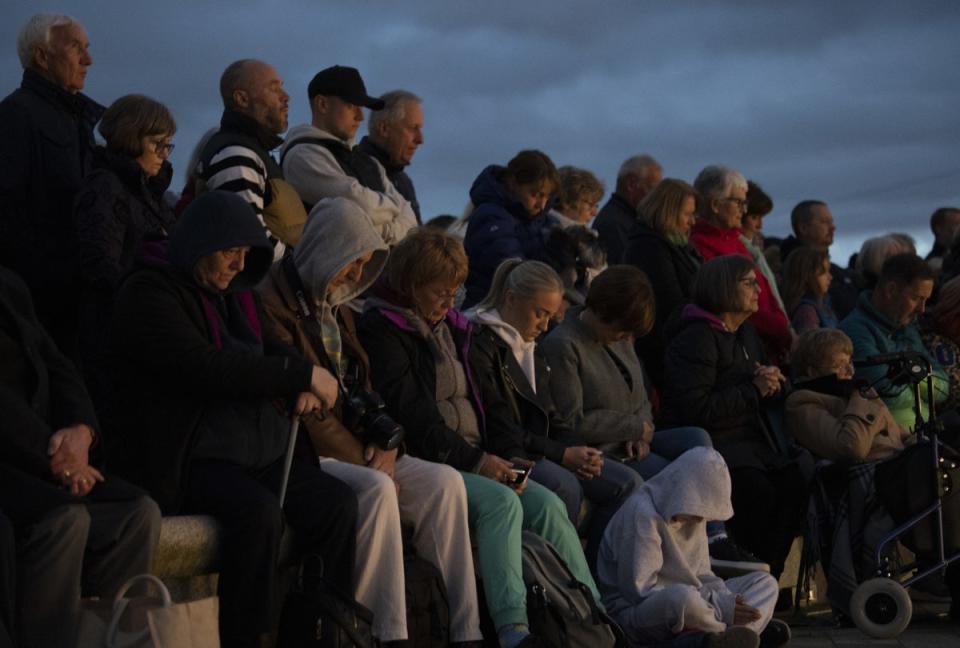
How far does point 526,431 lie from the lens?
8000 mm

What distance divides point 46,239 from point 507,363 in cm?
220

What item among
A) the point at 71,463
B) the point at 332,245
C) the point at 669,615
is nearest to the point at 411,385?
the point at 332,245

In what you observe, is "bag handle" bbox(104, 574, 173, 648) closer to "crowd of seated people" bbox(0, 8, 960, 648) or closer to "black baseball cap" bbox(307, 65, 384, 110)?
"crowd of seated people" bbox(0, 8, 960, 648)

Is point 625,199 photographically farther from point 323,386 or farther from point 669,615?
point 323,386

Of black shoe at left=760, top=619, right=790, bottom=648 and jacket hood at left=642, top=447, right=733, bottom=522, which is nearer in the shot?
jacket hood at left=642, top=447, right=733, bottom=522

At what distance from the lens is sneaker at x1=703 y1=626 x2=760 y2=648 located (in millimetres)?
7133

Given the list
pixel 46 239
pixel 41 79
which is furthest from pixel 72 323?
pixel 41 79

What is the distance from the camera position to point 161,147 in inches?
295

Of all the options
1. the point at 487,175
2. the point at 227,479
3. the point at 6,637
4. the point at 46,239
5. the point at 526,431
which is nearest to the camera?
the point at 6,637

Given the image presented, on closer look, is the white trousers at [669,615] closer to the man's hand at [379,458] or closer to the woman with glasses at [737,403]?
the man's hand at [379,458]

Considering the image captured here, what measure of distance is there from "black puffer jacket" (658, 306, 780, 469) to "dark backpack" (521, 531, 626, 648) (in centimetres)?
224

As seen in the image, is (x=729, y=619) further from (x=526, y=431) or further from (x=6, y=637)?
(x=6, y=637)

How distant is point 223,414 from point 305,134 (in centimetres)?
282

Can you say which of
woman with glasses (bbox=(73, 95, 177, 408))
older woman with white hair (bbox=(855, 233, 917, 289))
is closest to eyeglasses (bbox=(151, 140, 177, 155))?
woman with glasses (bbox=(73, 95, 177, 408))
